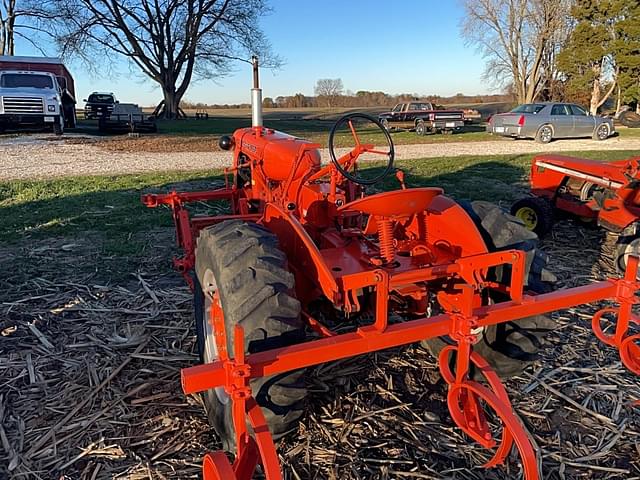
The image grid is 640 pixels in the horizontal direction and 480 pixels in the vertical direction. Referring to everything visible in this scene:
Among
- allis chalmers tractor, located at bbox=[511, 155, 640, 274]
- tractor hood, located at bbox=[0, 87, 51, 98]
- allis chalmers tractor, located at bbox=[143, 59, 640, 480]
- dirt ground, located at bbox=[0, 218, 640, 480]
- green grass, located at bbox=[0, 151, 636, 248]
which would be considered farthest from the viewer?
tractor hood, located at bbox=[0, 87, 51, 98]

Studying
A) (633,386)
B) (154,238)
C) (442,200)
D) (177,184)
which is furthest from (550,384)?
(177,184)

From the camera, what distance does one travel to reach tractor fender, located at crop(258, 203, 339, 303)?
2676 millimetres

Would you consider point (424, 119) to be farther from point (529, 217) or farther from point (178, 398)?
point (178, 398)

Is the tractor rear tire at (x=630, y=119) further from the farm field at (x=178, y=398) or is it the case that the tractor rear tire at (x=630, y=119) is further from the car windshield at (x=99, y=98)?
the car windshield at (x=99, y=98)

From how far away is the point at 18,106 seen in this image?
2120cm

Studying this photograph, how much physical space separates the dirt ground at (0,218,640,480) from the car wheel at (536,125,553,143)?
19079 millimetres

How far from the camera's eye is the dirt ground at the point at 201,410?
2791mm

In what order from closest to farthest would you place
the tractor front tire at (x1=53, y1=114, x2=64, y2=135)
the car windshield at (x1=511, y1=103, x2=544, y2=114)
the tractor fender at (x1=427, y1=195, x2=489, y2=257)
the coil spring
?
the coil spring → the tractor fender at (x1=427, y1=195, x2=489, y2=257) → the car windshield at (x1=511, y1=103, x2=544, y2=114) → the tractor front tire at (x1=53, y1=114, x2=64, y2=135)

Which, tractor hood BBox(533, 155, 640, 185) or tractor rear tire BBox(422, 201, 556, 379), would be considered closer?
tractor rear tire BBox(422, 201, 556, 379)

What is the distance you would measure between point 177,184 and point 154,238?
3.97 m

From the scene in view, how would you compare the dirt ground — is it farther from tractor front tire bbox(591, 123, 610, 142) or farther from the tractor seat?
tractor front tire bbox(591, 123, 610, 142)

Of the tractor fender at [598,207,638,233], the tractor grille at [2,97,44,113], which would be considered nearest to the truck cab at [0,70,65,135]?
the tractor grille at [2,97,44,113]

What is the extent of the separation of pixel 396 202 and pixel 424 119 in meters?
24.7

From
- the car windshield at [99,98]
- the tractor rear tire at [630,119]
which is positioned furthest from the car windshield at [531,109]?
the car windshield at [99,98]
